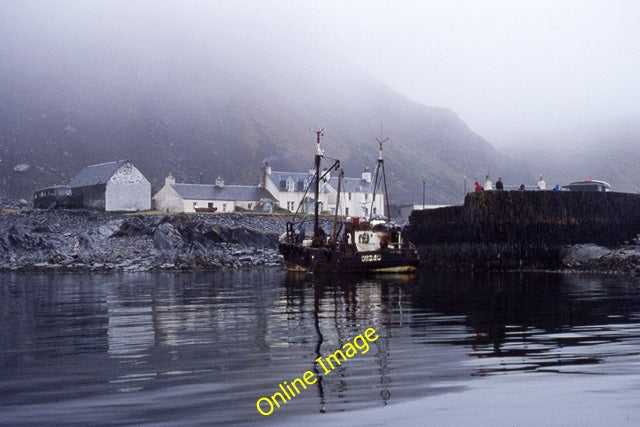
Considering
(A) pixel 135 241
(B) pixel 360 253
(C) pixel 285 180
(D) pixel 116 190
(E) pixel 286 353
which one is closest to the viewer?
(E) pixel 286 353

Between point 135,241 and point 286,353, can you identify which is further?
point 135,241

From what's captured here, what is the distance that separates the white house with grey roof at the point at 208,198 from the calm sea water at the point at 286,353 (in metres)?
63.6

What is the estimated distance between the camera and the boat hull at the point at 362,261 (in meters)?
48.5

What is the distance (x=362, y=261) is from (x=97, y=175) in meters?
53.0

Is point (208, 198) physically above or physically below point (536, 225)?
above

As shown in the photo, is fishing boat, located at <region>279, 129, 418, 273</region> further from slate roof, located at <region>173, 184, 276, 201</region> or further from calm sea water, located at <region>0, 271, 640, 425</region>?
slate roof, located at <region>173, 184, 276, 201</region>

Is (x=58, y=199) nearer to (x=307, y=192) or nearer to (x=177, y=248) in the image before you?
(x=177, y=248)

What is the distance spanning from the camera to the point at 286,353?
14242 mm

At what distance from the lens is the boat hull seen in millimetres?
48531

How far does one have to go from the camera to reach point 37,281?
4266cm

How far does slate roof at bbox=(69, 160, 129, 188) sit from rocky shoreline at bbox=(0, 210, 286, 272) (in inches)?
345

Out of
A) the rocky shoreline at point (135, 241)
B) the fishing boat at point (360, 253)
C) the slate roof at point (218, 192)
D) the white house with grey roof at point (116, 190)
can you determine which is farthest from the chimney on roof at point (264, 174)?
the fishing boat at point (360, 253)

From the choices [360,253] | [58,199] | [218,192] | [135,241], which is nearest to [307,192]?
[218,192]

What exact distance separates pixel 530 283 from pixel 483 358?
24404 millimetres
